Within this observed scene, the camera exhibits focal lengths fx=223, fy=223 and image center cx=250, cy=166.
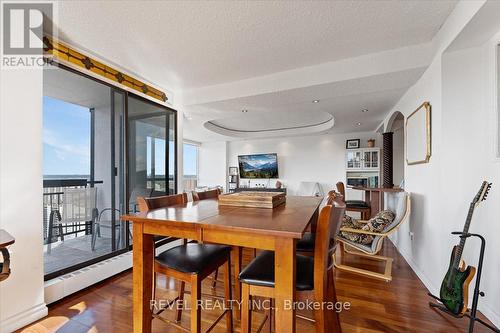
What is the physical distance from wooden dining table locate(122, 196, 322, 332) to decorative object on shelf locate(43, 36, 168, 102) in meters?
1.82

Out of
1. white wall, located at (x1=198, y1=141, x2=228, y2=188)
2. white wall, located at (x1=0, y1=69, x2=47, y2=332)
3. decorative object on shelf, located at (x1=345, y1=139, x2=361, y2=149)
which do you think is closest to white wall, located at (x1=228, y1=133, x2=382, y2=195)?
decorative object on shelf, located at (x1=345, y1=139, x2=361, y2=149)

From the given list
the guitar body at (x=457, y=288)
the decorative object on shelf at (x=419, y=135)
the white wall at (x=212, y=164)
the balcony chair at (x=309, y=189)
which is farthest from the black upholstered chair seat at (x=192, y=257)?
the white wall at (x=212, y=164)

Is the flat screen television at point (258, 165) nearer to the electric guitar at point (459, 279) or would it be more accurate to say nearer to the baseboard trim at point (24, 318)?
the electric guitar at point (459, 279)

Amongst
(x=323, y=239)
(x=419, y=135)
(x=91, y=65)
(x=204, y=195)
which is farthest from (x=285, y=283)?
(x=91, y=65)

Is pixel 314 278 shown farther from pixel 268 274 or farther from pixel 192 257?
pixel 192 257

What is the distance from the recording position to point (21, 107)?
65.1 inches

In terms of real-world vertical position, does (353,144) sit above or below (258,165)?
above

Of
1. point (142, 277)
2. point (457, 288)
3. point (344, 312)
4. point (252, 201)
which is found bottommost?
point (344, 312)

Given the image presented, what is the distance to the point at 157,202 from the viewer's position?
163 centimetres

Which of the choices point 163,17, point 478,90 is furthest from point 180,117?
point 478,90

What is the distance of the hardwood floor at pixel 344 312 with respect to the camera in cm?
163

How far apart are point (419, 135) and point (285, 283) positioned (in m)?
2.40

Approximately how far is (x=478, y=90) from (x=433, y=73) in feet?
1.32

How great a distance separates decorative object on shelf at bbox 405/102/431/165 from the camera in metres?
2.20
